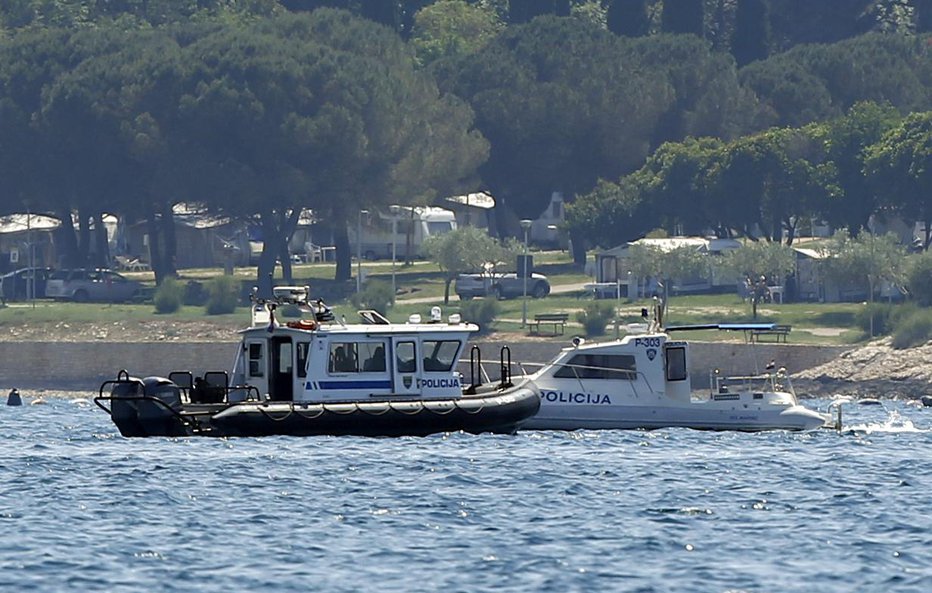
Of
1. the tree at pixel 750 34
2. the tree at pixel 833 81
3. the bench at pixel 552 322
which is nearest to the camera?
the bench at pixel 552 322

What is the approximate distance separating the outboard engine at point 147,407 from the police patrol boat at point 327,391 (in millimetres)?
20

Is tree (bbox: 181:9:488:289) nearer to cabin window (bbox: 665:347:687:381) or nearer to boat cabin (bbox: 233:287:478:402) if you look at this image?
cabin window (bbox: 665:347:687:381)

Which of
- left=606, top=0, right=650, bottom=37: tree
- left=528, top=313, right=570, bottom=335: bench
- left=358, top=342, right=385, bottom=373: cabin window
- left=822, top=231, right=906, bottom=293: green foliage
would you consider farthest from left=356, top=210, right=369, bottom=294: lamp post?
left=358, top=342, right=385, bottom=373: cabin window

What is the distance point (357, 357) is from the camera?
47156 mm

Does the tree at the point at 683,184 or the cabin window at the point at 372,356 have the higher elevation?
the tree at the point at 683,184

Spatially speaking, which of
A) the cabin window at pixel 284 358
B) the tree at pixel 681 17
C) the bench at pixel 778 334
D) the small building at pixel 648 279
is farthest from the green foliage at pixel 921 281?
the cabin window at pixel 284 358

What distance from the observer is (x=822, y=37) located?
168 meters

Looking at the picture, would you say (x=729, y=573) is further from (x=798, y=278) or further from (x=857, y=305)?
(x=798, y=278)

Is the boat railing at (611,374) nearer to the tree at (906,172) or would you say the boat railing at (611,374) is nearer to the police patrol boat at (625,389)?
the police patrol boat at (625,389)

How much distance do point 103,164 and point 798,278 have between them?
3542cm

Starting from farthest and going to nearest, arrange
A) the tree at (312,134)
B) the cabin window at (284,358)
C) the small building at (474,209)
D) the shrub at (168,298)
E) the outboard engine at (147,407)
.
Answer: the small building at (474,209)
the tree at (312,134)
the shrub at (168,298)
the cabin window at (284,358)
the outboard engine at (147,407)

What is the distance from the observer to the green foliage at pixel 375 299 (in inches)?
4008

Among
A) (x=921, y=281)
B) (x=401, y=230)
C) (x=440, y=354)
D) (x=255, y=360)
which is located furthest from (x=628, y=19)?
(x=255, y=360)

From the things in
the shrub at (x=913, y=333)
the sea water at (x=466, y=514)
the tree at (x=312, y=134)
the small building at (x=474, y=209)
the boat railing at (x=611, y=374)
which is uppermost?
the tree at (x=312, y=134)
